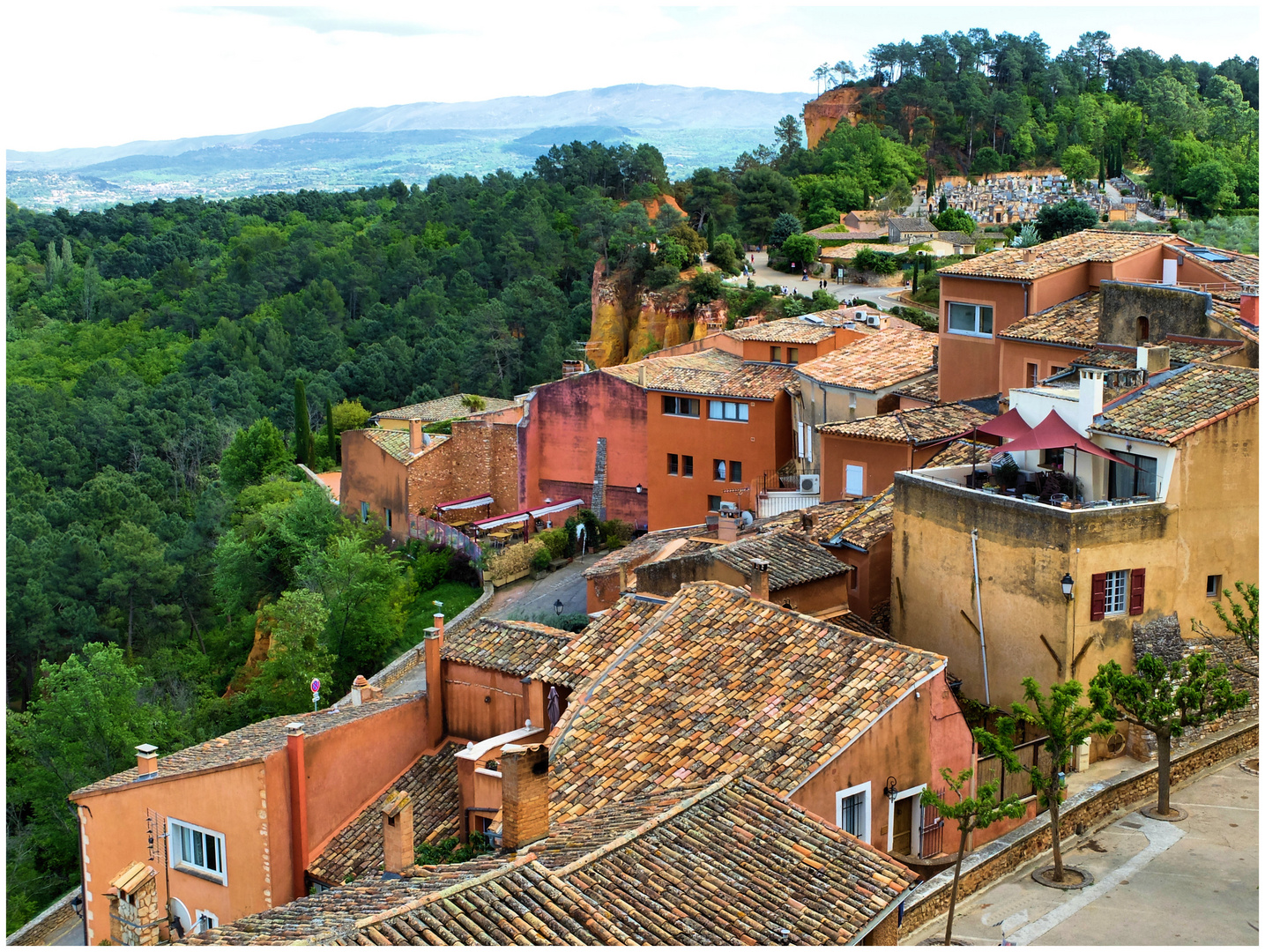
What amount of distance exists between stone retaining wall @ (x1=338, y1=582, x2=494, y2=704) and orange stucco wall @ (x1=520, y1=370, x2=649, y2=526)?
5575 millimetres

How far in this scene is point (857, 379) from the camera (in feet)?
86.8

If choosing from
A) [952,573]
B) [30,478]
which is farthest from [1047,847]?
[30,478]

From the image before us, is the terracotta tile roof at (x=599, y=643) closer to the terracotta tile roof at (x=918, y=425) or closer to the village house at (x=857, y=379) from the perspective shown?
the terracotta tile roof at (x=918, y=425)

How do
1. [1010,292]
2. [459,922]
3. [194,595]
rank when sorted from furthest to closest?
[194,595] < [1010,292] < [459,922]

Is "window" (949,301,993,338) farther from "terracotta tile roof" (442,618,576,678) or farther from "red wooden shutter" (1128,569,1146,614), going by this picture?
"terracotta tile roof" (442,618,576,678)

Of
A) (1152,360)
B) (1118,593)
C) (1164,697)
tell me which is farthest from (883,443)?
(1164,697)

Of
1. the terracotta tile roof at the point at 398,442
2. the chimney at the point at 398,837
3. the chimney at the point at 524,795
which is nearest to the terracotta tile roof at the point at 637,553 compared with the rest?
the chimney at the point at 398,837

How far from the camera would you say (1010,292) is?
74.9ft

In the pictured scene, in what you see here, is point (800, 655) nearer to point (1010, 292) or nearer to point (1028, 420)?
point (1028, 420)

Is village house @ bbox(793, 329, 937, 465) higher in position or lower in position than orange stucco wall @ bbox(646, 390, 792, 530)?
higher

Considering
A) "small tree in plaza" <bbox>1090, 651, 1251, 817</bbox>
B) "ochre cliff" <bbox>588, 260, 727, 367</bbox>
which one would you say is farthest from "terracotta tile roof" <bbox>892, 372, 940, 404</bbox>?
"ochre cliff" <bbox>588, 260, 727, 367</bbox>

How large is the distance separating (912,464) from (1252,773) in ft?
25.3

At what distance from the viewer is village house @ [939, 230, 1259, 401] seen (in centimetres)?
2198

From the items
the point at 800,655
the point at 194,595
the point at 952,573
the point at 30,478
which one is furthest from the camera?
the point at 30,478
